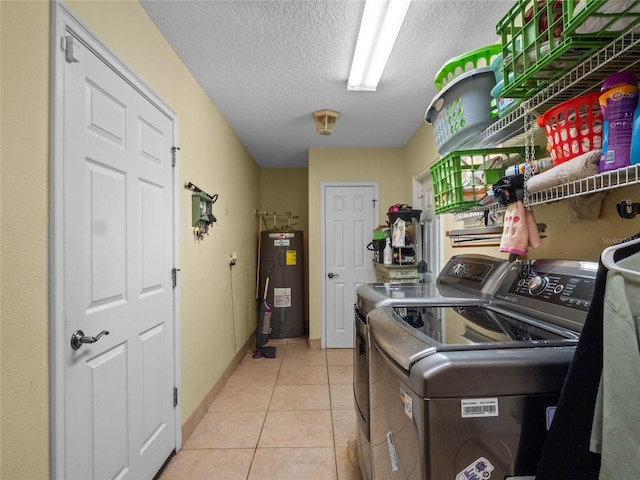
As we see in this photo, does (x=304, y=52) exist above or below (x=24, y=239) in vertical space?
above

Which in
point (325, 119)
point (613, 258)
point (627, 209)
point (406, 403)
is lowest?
point (406, 403)

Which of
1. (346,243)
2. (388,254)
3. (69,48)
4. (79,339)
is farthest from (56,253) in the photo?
(346,243)

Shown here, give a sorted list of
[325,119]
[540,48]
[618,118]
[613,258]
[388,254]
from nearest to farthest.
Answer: [613,258], [618,118], [540,48], [325,119], [388,254]

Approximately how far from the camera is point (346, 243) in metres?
4.03

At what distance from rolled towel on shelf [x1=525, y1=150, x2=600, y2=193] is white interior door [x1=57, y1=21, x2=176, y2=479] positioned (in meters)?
1.54

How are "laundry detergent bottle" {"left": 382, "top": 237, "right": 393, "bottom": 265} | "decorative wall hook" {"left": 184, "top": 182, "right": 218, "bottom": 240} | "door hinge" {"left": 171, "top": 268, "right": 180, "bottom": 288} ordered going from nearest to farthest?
"door hinge" {"left": 171, "top": 268, "right": 180, "bottom": 288}
"decorative wall hook" {"left": 184, "top": 182, "right": 218, "bottom": 240}
"laundry detergent bottle" {"left": 382, "top": 237, "right": 393, "bottom": 265}

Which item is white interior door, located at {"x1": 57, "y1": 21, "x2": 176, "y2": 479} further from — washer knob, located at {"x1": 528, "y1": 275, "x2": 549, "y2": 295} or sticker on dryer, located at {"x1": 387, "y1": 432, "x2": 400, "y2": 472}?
washer knob, located at {"x1": 528, "y1": 275, "x2": 549, "y2": 295}

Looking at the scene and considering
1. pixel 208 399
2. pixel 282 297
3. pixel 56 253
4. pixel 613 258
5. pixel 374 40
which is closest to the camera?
pixel 613 258

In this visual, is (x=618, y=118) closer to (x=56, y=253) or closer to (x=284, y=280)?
(x=56, y=253)

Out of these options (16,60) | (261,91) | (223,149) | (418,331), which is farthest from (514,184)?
(223,149)

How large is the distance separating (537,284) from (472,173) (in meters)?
0.55

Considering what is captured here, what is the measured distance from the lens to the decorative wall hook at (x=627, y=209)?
0.97 metres

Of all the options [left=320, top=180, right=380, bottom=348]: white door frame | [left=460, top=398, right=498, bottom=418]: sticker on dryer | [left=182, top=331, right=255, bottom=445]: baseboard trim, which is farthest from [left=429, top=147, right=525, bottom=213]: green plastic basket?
[left=320, top=180, right=380, bottom=348]: white door frame

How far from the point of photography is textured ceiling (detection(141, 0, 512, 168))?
166cm
